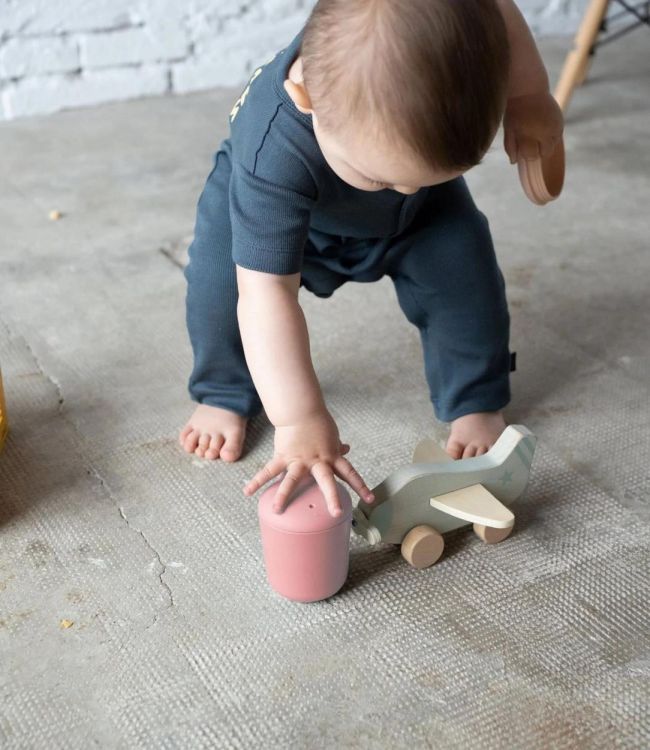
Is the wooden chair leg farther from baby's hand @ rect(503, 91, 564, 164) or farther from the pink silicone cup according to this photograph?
the pink silicone cup

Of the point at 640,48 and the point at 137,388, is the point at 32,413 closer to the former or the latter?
the point at 137,388

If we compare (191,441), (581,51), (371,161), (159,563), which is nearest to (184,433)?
(191,441)

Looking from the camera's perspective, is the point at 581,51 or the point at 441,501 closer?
the point at 441,501

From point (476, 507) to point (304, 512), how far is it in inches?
6.0

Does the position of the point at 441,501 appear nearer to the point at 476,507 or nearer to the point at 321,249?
the point at 476,507

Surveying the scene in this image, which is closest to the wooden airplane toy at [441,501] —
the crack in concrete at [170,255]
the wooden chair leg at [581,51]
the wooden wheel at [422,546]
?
the wooden wheel at [422,546]

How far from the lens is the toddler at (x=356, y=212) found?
58cm

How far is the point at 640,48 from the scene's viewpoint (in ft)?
7.59

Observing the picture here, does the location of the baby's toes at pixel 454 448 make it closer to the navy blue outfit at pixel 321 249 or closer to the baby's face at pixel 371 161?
the navy blue outfit at pixel 321 249

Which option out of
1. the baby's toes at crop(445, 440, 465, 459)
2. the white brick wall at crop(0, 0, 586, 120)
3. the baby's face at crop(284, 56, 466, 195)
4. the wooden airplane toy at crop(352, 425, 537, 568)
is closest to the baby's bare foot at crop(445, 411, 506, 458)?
the baby's toes at crop(445, 440, 465, 459)

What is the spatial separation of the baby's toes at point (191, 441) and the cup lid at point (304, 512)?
208 mm

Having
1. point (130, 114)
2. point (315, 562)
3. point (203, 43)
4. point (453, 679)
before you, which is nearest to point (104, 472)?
point (315, 562)

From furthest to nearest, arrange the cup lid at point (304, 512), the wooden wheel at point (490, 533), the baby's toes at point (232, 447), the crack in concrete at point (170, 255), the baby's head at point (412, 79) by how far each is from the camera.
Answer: the crack in concrete at point (170, 255) < the baby's toes at point (232, 447) < the wooden wheel at point (490, 533) < the cup lid at point (304, 512) < the baby's head at point (412, 79)

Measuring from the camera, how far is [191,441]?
0.91m
